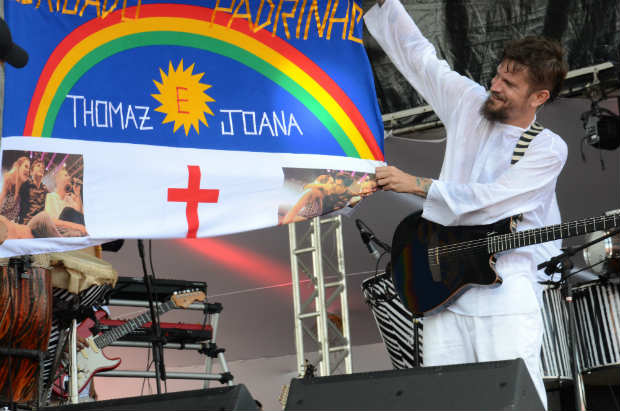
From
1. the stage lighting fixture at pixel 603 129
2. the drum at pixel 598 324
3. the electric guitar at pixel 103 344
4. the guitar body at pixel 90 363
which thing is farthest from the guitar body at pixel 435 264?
the guitar body at pixel 90 363

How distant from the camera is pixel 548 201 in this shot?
11.3 ft

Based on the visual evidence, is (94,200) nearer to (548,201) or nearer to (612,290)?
(548,201)

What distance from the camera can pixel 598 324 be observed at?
493 centimetres

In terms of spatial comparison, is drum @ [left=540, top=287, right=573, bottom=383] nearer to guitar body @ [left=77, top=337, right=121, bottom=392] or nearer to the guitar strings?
the guitar strings

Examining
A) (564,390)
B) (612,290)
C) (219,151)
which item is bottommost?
(564,390)

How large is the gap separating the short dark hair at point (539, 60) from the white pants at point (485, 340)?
928 mm

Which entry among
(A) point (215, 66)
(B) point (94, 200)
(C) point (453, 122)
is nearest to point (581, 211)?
(C) point (453, 122)

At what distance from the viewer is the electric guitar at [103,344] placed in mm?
6262

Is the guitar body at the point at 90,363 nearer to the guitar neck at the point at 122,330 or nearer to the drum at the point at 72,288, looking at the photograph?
the guitar neck at the point at 122,330

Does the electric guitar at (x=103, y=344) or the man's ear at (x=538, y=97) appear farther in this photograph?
the electric guitar at (x=103, y=344)

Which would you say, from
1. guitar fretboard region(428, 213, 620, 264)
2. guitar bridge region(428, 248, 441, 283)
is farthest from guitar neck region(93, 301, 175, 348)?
guitar fretboard region(428, 213, 620, 264)

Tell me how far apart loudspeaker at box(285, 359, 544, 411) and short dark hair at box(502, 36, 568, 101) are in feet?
5.49

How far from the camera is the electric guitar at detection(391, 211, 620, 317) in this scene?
3152mm

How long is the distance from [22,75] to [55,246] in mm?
577
